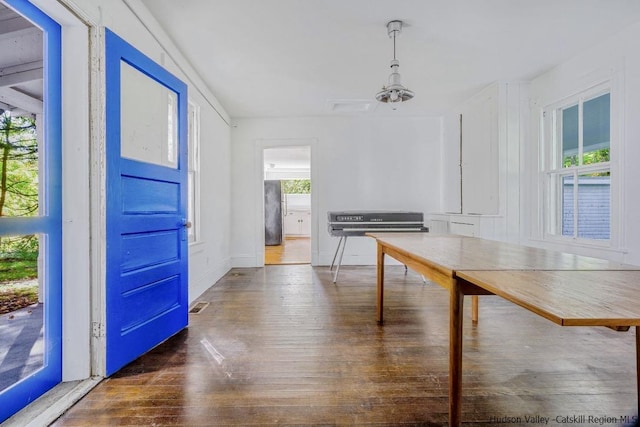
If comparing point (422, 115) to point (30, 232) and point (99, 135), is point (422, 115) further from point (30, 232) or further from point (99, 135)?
point (30, 232)

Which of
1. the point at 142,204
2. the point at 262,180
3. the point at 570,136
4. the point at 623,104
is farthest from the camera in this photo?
the point at 262,180

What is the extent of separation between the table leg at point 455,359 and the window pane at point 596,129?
8.89ft

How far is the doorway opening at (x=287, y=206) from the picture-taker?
23.3 feet

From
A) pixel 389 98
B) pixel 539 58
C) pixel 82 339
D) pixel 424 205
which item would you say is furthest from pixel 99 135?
pixel 424 205

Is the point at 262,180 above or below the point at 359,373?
above

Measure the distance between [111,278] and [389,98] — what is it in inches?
94.4

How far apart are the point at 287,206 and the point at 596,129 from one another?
8312mm

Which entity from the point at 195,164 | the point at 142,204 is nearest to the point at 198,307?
the point at 142,204

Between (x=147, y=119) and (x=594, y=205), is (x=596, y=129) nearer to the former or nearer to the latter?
(x=594, y=205)

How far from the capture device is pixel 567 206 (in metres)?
3.35

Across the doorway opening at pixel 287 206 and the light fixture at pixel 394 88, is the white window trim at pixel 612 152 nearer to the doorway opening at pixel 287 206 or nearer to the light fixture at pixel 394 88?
the light fixture at pixel 394 88

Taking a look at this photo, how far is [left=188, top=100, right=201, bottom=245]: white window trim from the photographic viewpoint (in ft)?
11.3

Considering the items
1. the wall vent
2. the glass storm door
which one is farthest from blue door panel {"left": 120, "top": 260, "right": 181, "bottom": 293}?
the wall vent

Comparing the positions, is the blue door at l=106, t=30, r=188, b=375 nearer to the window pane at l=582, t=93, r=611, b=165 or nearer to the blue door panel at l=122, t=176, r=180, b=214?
the blue door panel at l=122, t=176, r=180, b=214
